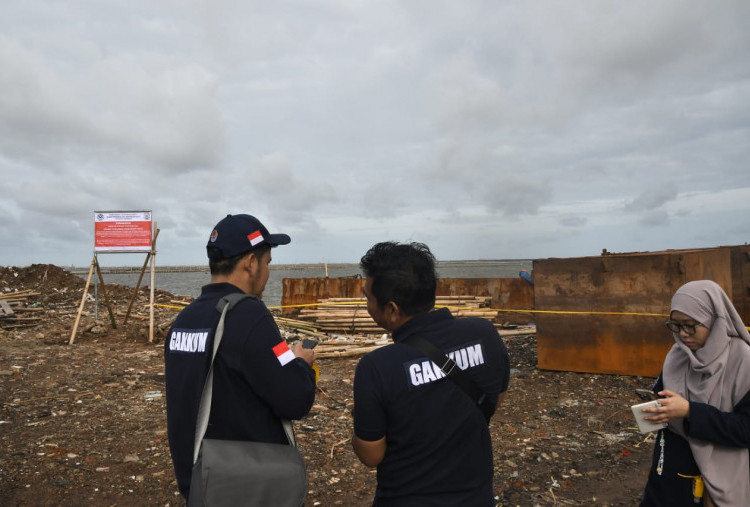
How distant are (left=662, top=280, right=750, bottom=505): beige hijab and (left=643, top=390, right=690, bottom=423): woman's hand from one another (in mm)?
129

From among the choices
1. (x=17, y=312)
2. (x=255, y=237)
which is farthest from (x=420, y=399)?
(x=17, y=312)

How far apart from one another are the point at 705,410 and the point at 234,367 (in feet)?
7.51

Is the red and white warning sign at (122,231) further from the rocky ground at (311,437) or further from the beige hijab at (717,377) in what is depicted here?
the beige hijab at (717,377)

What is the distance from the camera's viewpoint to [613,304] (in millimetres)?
7875

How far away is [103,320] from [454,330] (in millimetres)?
15989

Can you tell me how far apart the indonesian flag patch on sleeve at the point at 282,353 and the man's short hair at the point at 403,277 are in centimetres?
48

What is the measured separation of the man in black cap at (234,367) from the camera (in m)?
2.22

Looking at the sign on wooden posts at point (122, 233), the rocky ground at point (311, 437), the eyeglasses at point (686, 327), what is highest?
the sign on wooden posts at point (122, 233)

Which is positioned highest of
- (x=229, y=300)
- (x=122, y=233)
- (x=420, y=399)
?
(x=122, y=233)

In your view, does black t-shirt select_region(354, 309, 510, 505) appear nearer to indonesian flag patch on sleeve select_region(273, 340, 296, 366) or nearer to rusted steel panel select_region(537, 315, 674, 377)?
indonesian flag patch on sleeve select_region(273, 340, 296, 366)

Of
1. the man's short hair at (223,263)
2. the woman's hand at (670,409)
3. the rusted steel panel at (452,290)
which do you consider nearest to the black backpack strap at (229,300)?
the man's short hair at (223,263)

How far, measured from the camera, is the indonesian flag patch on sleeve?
2.23m

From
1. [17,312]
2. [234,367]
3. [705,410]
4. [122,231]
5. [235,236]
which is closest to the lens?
[234,367]

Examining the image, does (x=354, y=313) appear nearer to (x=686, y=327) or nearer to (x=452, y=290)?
(x=452, y=290)
